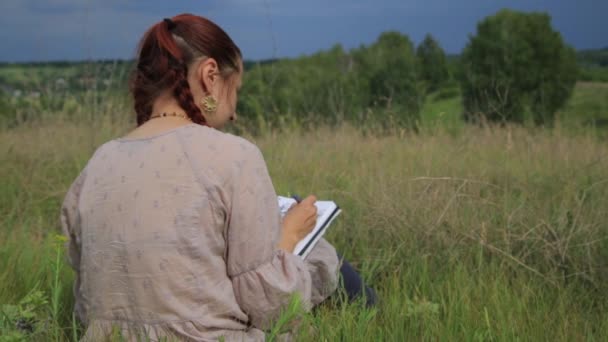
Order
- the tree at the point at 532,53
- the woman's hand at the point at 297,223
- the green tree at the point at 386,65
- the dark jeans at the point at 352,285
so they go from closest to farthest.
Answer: the woman's hand at the point at 297,223, the dark jeans at the point at 352,285, the tree at the point at 532,53, the green tree at the point at 386,65

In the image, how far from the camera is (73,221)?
2.02 meters

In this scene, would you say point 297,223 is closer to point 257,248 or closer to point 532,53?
point 257,248

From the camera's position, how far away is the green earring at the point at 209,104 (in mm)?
1908

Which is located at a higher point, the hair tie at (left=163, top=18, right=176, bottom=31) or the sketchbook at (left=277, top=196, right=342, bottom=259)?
the hair tie at (left=163, top=18, right=176, bottom=31)

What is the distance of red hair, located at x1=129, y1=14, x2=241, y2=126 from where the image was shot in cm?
183

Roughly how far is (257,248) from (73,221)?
59 centimetres

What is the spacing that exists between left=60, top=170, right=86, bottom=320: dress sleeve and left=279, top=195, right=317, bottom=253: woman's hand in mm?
581

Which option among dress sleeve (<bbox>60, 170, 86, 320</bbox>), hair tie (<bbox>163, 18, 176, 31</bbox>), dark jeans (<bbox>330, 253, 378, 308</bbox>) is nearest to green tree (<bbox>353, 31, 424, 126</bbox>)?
dark jeans (<bbox>330, 253, 378, 308</bbox>)

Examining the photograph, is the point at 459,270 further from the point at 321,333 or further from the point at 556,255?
the point at 321,333

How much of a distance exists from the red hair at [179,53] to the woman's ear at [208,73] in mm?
17

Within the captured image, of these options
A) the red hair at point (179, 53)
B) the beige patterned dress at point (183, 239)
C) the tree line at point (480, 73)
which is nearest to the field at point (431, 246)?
the beige patterned dress at point (183, 239)

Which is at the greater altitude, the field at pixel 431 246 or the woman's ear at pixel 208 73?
the woman's ear at pixel 208 73

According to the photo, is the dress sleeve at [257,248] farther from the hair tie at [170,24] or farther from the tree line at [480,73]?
the tree line at [480,73]

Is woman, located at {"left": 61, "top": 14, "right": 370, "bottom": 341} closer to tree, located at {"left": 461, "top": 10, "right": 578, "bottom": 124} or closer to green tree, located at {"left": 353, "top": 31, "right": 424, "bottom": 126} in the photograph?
green tree, located at {"left": 353, "top": 31, "right": 424, "bottom": 126}
